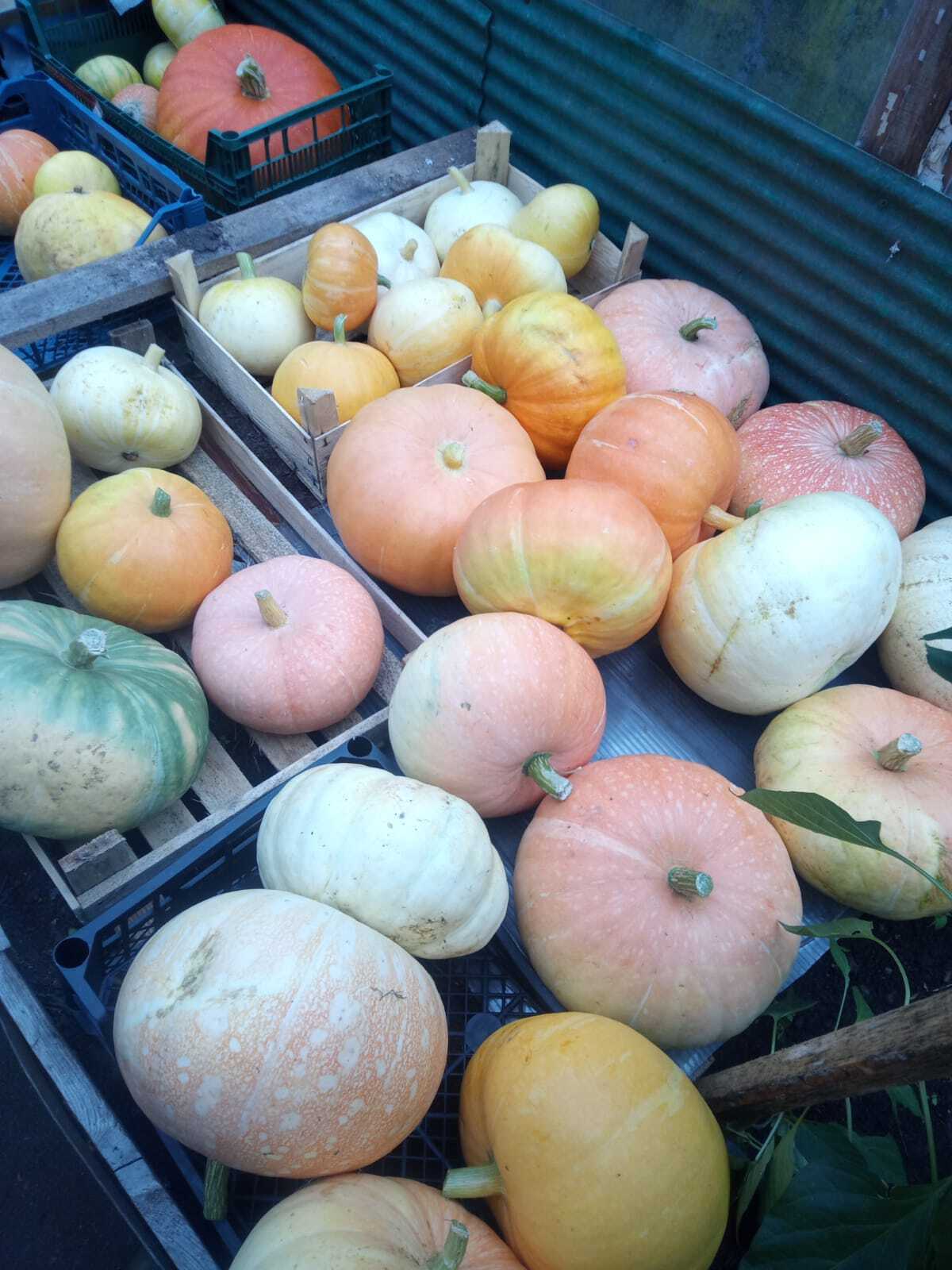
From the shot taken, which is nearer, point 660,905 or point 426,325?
point 660,905

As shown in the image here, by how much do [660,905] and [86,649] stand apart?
1195mm

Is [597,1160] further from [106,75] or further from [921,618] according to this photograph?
[106,75]

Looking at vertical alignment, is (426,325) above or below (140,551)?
above

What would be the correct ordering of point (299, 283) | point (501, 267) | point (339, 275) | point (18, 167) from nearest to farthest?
point (339, 275) → point (501, 267) → point (299, 283) → point (18, 167)

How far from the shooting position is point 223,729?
82.3 inches

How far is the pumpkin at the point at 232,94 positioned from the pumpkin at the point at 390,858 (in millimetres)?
2462

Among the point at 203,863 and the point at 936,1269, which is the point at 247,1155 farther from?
the point at 936,1269

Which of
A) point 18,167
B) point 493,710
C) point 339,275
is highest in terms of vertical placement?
point 339,275

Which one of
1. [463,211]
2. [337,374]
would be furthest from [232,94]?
[337,374]

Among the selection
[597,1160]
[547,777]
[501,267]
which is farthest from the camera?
[501,267]

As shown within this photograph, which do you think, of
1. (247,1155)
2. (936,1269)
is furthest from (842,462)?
(247,1155)

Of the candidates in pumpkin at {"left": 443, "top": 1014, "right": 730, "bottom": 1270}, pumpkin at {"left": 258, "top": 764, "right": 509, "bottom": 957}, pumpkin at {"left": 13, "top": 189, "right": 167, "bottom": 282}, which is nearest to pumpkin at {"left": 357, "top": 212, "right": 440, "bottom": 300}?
pumpkin at {"left": 13, "top": 189, "right": 167, "bottom": 282}

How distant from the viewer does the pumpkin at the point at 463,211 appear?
2.71 metres

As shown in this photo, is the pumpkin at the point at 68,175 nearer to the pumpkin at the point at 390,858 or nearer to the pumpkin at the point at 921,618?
the pumpkin at the point at 390,858
